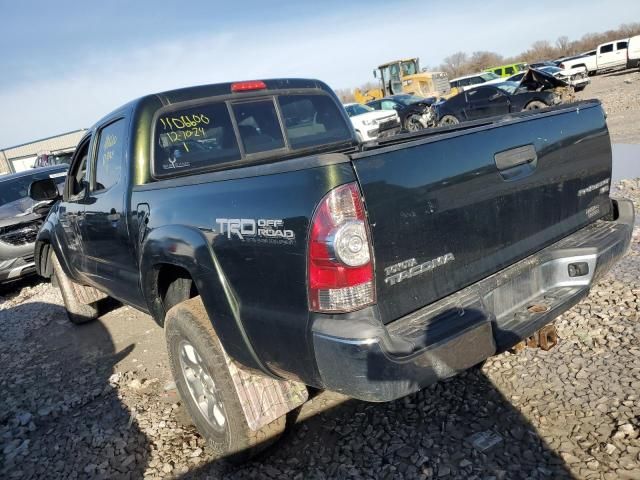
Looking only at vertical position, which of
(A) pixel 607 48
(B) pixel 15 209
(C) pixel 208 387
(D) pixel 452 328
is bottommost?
(C) pixel 208 387

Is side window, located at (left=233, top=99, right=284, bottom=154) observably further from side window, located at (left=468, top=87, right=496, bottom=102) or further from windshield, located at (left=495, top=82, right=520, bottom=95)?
windshield, located at (left=495, top=82, right=520, bottom=95)

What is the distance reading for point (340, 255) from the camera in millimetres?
1879

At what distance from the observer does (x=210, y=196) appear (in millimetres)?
2387

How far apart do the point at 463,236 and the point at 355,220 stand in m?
0.62

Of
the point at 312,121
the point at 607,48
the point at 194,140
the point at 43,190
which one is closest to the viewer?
the point at 194,140

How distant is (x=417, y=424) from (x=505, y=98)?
47.7 feet

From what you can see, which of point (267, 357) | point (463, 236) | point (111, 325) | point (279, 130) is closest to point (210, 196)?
point (267, 357)

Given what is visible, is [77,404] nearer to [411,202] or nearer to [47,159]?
[411,202]

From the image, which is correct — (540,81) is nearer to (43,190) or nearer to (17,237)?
(17,237)

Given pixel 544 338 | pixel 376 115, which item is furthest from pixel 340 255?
pixel 376 115

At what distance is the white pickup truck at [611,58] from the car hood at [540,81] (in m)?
19.3

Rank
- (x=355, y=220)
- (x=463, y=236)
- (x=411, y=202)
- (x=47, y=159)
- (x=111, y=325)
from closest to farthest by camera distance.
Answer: (x=355, y=220) < (x=411, y=202) < (x=463, y=236) < (x=111, y=325) < (x=47, y=159)

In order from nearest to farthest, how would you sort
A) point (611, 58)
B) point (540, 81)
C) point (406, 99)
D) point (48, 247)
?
point (48, 247), point (540, 81), point (406, 99), point (611, 58)

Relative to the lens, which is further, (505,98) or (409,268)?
(505,98)
